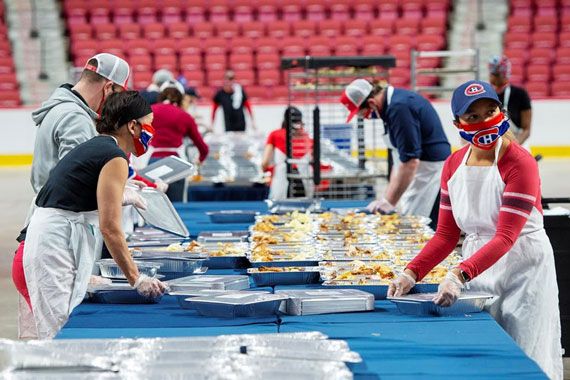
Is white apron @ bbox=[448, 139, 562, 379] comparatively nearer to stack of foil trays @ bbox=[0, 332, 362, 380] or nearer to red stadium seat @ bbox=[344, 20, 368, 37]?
stack of foil trays @ bbox=[0, 332, 362, 380]

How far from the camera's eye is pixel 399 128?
22.0ft

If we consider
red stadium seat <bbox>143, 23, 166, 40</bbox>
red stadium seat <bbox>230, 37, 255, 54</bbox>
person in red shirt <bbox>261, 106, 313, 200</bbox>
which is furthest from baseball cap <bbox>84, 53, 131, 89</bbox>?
red stadium seat <bbox>143, 23, 166, 40</bbox>

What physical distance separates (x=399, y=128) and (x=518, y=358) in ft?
12.4

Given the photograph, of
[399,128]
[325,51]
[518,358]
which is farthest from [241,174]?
[325,51]

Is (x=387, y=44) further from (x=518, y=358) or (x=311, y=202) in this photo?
(x=518, y=358)

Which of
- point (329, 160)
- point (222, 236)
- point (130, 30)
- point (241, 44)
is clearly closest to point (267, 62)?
point (241, 44)

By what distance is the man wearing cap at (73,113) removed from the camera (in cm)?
471

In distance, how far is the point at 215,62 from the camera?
67.5ft

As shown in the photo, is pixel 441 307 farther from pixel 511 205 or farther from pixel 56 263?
pixel 56 263

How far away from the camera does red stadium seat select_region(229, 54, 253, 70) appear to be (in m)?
20.5

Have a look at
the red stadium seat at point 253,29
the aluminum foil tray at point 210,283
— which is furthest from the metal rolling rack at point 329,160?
the red stadium seat at point 253,29

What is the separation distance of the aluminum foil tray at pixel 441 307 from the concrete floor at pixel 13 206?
204 centimetres

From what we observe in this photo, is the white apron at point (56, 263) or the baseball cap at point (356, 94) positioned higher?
the baseball cap at point (356, 94)

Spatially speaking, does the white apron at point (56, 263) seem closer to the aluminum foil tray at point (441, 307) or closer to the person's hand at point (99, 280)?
the person's hand at point (99, 280)
